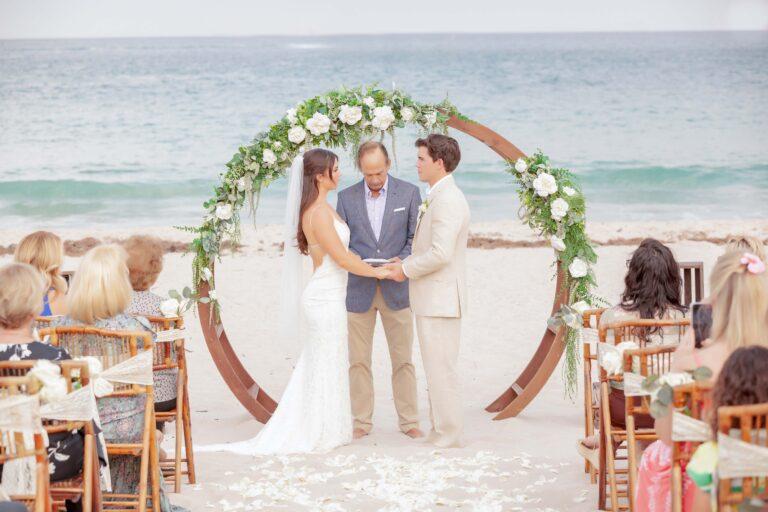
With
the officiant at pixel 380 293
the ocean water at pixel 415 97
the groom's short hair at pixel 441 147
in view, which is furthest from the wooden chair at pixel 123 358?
the ocean water at pixel 415 97

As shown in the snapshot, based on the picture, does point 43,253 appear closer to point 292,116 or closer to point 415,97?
point 292,116

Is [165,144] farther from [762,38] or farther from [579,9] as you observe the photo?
[762,38]

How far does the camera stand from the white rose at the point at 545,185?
6.38 m

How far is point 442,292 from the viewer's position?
6.13 meters

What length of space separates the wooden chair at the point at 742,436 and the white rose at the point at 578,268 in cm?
337

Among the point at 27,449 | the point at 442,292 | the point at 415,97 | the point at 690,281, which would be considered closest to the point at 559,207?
the point at 442,292

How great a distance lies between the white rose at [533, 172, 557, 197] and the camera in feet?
20.9

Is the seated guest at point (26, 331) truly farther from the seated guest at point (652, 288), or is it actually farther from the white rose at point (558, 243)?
the white rose at point (558, 243)

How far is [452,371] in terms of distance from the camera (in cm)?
621

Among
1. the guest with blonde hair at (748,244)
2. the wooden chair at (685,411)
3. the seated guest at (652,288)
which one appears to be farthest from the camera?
the seated guest at (652,288)

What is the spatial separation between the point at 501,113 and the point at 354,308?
23.8 m

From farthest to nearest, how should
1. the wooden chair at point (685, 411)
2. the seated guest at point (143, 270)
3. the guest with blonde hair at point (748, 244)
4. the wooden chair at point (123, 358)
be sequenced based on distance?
the seated guest at point (143, 270) < the guest with blonde hair at point (748, 244) < the wooden chair at point (123, 358) < the wooden chair at point (685, 411)

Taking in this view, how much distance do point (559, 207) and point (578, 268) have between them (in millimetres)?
387

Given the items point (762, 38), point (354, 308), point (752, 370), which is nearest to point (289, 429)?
point (354, 308)
